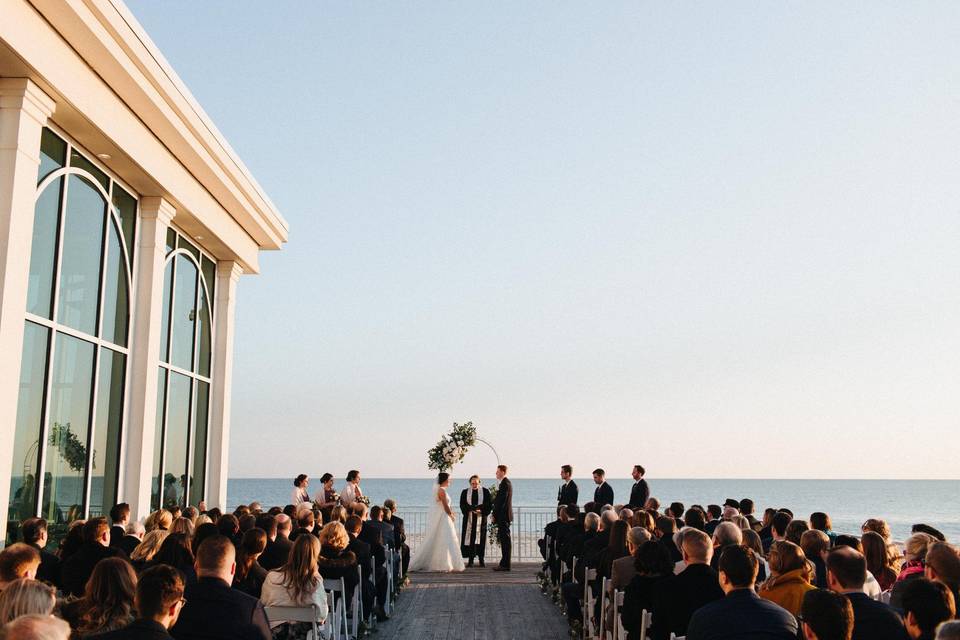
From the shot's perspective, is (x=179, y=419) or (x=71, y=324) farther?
(x=179, y=419)

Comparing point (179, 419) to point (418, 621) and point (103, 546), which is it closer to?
point (418, 621)

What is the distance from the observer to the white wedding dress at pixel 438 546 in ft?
51.3

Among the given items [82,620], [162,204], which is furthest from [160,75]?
[82,620]

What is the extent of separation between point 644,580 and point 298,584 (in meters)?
2.56

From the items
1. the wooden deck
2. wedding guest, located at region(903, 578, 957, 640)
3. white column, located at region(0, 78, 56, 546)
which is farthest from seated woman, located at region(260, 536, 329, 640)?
wedding guest, located at region(903, 578, 957, 640)

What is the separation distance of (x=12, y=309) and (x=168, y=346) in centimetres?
571

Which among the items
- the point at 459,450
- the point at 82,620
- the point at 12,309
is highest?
the point at 12,309

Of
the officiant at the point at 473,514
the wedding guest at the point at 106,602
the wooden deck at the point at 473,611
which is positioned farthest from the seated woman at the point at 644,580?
the officiant at the point at 473,514

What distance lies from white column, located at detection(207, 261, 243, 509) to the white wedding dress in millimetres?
3979

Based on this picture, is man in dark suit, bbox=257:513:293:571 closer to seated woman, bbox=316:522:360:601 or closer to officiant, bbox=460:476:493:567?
seated woman, bbox=316:522:360:601

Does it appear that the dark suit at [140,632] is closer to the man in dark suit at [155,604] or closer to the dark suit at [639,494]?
the man in dark suit at [155,604]

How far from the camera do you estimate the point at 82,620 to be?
14.3 feet

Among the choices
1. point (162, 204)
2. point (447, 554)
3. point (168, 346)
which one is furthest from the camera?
point (447, 554)

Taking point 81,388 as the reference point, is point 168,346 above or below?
above
